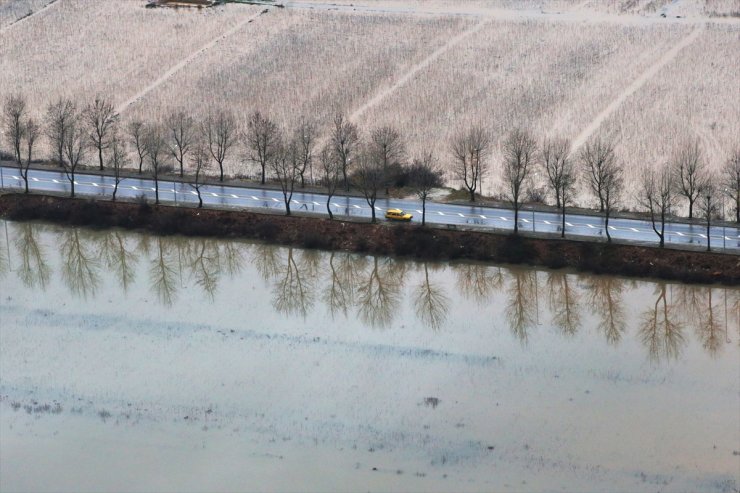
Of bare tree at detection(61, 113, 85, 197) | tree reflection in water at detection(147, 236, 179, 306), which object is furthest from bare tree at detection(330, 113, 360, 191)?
bare tree at detection(61, 113, 85, 197)

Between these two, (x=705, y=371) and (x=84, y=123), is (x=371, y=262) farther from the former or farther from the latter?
(x=84, y=123)

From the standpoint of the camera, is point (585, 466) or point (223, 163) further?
point (223, 163)

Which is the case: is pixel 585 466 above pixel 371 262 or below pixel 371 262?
below

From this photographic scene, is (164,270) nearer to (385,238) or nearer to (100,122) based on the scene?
(385,238)

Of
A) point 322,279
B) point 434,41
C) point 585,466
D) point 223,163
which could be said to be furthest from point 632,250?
point 434,41

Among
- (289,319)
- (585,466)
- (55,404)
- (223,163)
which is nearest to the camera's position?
(585,466)

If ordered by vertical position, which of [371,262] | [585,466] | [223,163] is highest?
[223,163]

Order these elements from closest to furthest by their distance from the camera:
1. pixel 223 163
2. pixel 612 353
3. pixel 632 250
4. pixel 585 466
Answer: pixel 585 466, pixel 612 353, pixel 632 250, pixel 223 163
